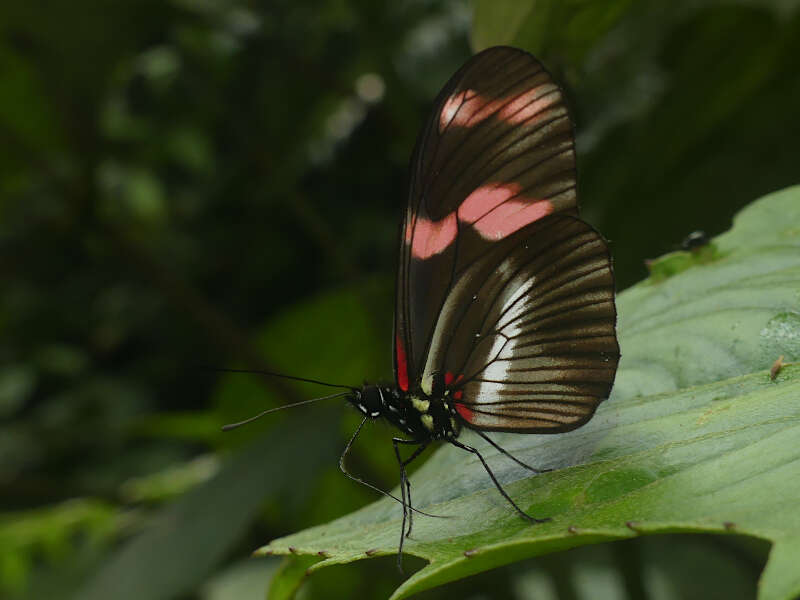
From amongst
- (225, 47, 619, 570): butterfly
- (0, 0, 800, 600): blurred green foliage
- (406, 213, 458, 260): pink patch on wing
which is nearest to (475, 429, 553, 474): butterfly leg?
(225, 47, 619, 570): butterfly

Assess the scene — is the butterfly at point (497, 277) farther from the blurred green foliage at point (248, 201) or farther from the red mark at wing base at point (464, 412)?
the blurred green foliage at point (248, 201)

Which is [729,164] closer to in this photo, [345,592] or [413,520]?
[413,520]

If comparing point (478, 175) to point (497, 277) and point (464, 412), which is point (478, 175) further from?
point (464, 412)

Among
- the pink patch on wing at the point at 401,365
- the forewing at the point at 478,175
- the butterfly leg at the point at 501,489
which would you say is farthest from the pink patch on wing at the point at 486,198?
the butterfly leg at the point at 501,489

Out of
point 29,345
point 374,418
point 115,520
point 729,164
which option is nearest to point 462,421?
point 374,418

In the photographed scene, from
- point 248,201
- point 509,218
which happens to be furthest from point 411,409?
point 248,201

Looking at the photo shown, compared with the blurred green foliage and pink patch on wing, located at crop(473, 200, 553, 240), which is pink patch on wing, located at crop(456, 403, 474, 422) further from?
the blurred green foliage
